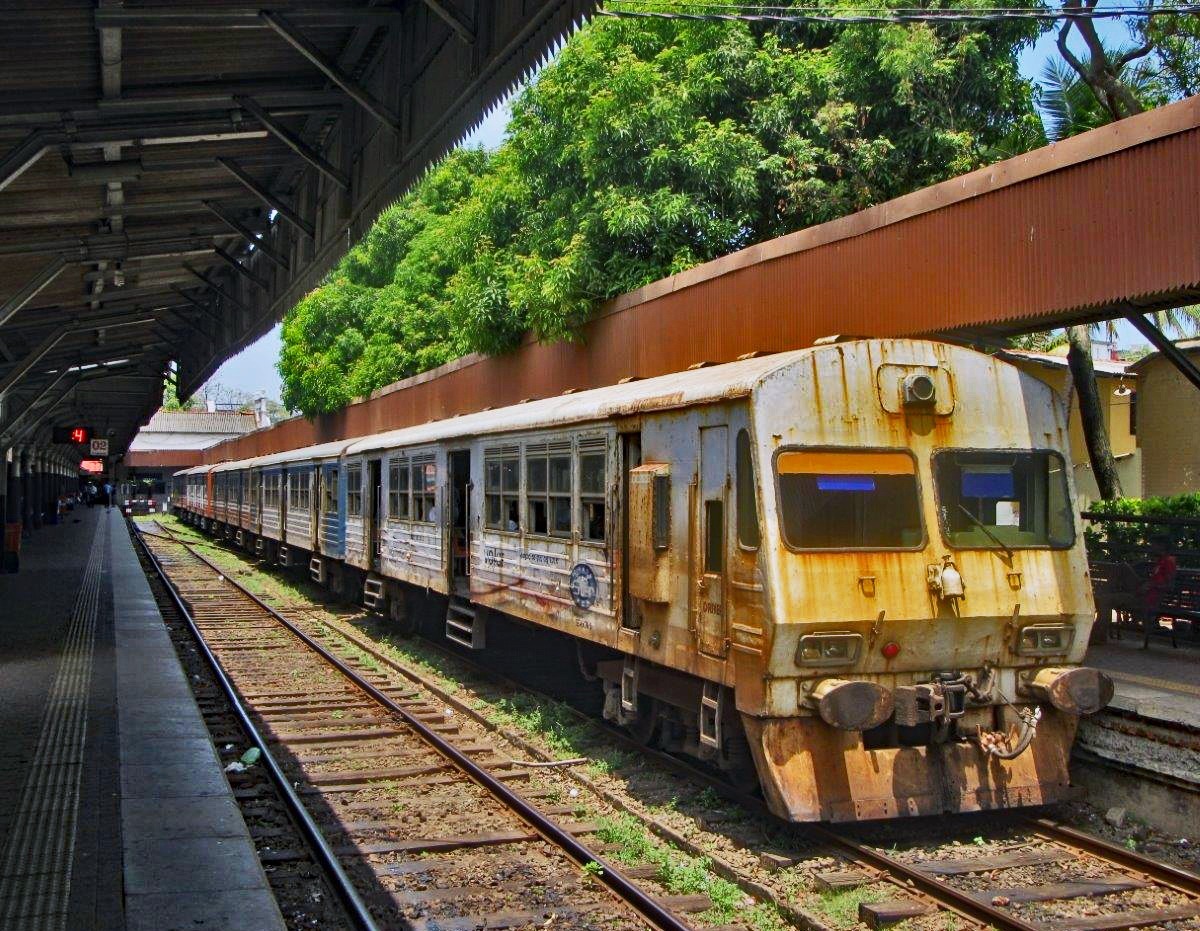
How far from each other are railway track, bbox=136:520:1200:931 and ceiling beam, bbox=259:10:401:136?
5.77 metres

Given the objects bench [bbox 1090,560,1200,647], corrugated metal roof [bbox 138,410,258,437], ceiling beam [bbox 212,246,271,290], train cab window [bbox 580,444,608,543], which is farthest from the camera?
corrugated metal roof [bbox 138,410,258,437]

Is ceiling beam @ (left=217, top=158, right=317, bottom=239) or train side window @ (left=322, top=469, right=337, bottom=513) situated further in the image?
train side window @ (left=322, top=469, right=337, bottom=513)

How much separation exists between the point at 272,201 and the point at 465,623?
192 inches

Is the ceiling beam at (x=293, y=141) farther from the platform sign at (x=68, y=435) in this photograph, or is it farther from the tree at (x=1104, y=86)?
the platform sign at (x=68, y=435)

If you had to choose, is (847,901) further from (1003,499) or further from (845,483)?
(1003,499)

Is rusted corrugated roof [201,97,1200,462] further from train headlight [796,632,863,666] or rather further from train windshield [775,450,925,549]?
train headlight [796,632,863,666]

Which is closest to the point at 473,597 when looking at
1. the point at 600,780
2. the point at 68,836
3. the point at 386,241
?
the point at 600,780

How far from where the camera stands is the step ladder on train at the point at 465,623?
42.9 feet

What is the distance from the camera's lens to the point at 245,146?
11.1 metres

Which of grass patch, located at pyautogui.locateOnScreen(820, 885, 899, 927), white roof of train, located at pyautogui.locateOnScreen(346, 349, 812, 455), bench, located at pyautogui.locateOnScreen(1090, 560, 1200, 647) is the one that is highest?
white roof of train, located at pyautogui.locateOnScreen(346, 349, 812, 455)

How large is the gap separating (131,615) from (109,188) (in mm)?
9191

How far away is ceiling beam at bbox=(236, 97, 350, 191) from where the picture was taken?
9648 mm

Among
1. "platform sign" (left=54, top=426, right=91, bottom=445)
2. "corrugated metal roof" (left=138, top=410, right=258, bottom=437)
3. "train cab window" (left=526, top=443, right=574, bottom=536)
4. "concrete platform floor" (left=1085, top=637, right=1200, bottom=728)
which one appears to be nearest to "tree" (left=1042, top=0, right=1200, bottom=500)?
"concrete platform floor" (left=1085, top=637, right=1200, bottom=728)

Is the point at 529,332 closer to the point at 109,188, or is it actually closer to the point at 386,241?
the point at 109,188
